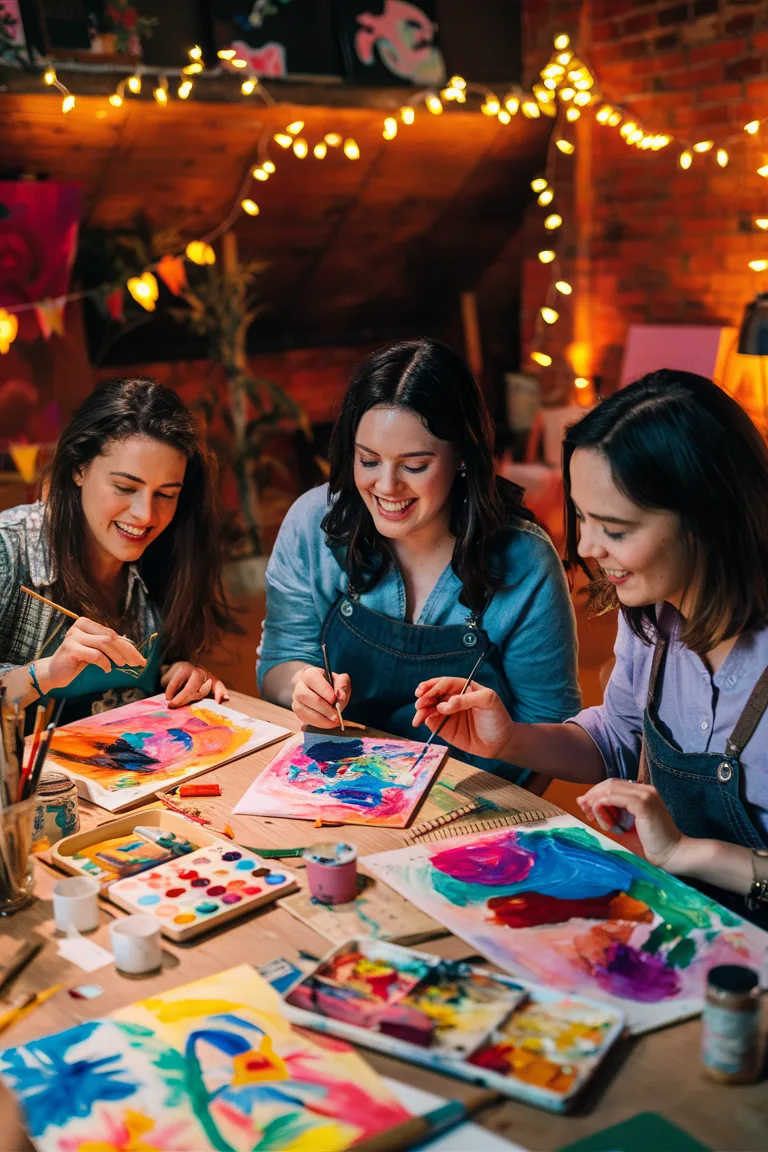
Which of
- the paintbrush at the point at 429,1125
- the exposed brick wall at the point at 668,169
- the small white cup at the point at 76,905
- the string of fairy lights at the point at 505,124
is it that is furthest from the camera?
the exposed brick wall at the point at 668,169

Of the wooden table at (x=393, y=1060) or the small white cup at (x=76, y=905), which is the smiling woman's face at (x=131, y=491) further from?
the small white cup at (x=76, y=905)

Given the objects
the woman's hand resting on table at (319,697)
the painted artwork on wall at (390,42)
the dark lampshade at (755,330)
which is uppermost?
the painted artwork on wall at (390,42)

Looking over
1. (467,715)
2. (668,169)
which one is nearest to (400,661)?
(467,715)

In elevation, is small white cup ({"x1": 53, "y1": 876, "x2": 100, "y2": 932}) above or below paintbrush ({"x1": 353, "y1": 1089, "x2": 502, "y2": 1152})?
above

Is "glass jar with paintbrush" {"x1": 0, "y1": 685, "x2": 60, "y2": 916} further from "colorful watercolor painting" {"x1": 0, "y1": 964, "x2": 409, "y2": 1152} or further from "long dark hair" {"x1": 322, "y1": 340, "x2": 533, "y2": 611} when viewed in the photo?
"long dark hair" {"x1": 322, "y1": 340, "x2": 533, "y2": 611}

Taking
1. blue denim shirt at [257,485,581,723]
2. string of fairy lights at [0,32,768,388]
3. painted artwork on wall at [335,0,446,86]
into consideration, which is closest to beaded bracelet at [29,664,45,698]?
blue denim shirt at [257,485,581,723]

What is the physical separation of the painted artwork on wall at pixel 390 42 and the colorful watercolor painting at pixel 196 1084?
4.70 m

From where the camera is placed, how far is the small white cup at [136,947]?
1.32 meters

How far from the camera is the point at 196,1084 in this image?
1.13 meters

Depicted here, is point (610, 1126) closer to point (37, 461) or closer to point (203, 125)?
point (37, 461)

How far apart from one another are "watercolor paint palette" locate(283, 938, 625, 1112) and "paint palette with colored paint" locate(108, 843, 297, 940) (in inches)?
7.2

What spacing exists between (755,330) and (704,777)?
3080 mm

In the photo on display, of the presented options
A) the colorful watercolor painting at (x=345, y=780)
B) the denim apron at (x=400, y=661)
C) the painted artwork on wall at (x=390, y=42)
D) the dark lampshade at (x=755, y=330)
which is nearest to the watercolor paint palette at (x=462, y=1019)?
the colorful watercolor painting at (x=345, y=780)

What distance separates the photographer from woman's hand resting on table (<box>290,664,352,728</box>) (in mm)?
1984
